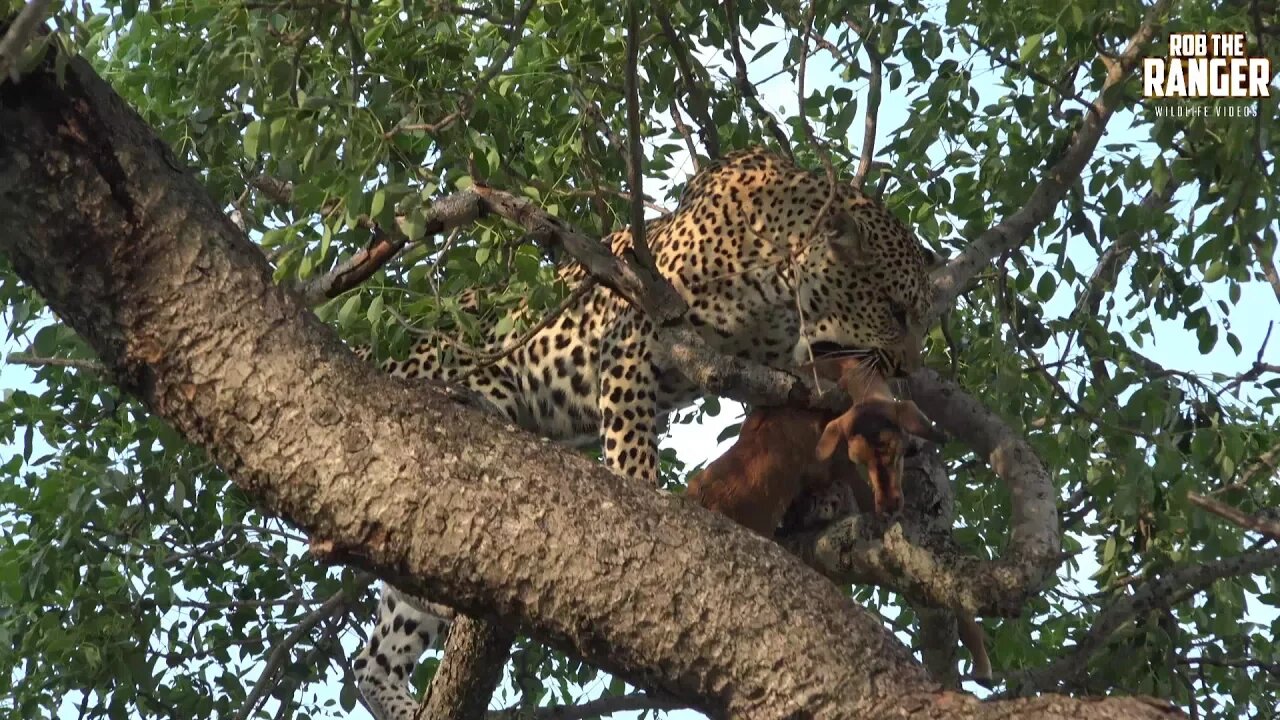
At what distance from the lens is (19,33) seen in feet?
8.09

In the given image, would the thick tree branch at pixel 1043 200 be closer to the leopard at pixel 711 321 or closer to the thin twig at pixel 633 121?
the leopard at pixel 711 321

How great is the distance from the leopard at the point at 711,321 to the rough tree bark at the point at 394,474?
9.22ft

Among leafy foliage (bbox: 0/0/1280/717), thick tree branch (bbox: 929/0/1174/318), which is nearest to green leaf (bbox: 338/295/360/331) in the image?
leafy foliage (bbox: 0/0/1280/717)

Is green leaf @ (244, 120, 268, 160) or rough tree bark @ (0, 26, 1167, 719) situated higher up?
green leaf @ (244, 120, 268, 160)

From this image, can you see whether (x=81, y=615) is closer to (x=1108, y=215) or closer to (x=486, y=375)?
(x=486, y=375)

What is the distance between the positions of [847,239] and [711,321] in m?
0.72

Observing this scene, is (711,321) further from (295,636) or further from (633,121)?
(633,121)

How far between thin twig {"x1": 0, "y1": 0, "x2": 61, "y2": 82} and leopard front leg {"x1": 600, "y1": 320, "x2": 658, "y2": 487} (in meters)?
3.57

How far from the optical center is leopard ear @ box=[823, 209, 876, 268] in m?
6.47

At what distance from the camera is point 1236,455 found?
4.77 m

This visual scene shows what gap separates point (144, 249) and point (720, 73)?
11.0ft

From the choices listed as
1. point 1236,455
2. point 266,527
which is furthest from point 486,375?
point 1236,455

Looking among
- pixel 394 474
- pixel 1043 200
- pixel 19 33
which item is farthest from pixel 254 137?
pixel 1043 200

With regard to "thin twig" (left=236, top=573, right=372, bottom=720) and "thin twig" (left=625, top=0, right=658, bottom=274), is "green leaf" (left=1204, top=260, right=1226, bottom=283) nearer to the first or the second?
"thin twig" (left=625, top=0, right=658, bottom=274)
